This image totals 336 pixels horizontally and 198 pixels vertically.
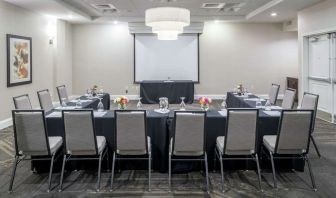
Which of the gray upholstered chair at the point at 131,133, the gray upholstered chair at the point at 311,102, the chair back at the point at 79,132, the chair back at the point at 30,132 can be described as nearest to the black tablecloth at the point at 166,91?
the gray upholstered chair at the point at 311,102

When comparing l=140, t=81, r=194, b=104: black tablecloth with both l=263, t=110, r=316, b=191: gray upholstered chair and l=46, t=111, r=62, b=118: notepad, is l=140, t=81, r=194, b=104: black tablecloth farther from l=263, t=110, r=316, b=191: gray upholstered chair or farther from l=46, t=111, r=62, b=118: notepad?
l=263, t=110, r=316, b=191: gray upholstered chair

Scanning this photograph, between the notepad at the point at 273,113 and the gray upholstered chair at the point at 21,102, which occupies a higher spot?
the gray upholstered chair at the point at 21,102

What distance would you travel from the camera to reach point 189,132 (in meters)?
3.55

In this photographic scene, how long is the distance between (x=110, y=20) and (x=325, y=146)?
323 inches

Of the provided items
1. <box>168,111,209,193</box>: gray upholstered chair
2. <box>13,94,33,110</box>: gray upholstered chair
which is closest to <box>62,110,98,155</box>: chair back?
<box>168,111,209,193</box>: gray upholstered chair

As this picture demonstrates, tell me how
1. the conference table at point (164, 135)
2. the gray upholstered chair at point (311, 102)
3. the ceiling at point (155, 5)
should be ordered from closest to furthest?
the conference table at point (164, 135) < the gray upholstered chair at point (311, 102) < the ceiling at point (155, 5)

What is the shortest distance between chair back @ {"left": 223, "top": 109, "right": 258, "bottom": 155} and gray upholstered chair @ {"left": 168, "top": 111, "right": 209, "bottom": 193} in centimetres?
29

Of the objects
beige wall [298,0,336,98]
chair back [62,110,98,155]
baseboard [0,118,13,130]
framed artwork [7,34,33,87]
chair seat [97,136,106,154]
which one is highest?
beige wall [298,0,336,98]

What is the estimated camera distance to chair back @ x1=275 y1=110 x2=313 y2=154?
3482mm

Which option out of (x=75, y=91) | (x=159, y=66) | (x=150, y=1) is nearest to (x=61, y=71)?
(x=75, y=91)

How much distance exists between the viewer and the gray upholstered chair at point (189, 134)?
352 cm

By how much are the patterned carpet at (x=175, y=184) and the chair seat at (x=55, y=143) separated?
16.4 inches

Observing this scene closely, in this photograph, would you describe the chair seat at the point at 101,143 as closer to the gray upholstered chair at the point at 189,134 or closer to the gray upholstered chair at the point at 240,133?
the gray upholstered chair at the point at 189,134

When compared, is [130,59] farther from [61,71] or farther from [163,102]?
[163,102]
